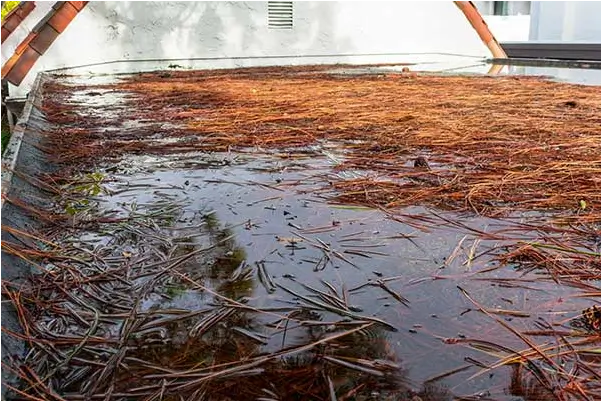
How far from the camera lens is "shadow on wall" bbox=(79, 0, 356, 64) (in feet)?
24.0

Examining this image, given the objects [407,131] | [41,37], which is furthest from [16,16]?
[407,131]

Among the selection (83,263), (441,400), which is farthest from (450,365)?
(83,263)

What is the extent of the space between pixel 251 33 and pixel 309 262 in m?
7.17

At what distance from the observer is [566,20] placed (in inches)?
426

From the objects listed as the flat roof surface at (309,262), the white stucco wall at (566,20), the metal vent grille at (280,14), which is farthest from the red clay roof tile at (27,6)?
the white stucco wall at (566,20)

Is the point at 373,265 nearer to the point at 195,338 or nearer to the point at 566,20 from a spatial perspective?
the point at 195,338

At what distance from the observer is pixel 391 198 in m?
1.77

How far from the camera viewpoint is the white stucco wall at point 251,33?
23.4 ft

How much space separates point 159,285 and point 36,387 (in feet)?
1.23

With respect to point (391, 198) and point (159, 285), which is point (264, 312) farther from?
point (391, 198)

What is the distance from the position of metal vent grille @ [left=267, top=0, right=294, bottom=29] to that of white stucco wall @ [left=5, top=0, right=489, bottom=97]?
79 mm

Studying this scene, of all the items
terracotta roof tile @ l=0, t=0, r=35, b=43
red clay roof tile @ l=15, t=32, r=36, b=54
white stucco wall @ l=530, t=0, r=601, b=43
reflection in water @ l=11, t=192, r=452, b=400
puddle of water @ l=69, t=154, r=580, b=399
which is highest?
terracotta roof tile @ l=0, t=0, r=35, b=43

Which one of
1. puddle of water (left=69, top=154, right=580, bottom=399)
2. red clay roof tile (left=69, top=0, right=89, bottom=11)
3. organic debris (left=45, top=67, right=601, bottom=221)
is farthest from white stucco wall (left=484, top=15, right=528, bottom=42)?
puddle of water (left=69, top=154, right=580, bottom=399)

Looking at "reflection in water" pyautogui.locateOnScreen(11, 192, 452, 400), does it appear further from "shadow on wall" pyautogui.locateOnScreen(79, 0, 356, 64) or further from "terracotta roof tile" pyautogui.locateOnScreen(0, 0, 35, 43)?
"shadow on wall" pyautogui.locateOnScreen(79, 0, 356, 64)
